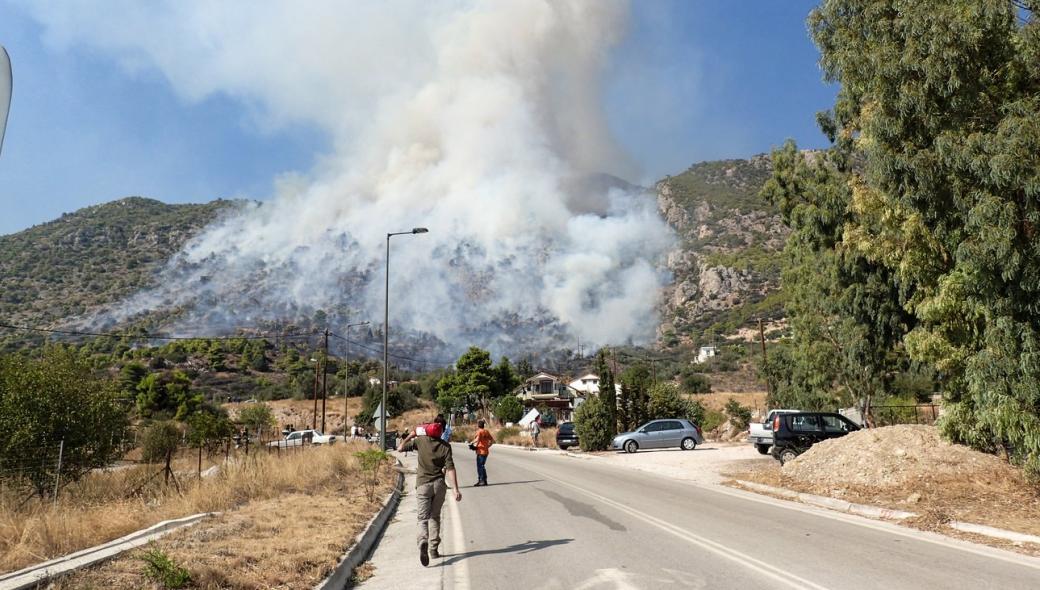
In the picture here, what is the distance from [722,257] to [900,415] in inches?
5181

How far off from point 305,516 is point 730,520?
6.92 m

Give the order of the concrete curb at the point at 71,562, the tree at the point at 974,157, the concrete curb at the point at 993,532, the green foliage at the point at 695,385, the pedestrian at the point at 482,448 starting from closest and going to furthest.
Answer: the concrete curb at the point at 71,562, the concrete curb at the point at 993,532, the tree at the point at 974,157, the pedestrian at the point at 482,448, the green foliage at the point at 695,385

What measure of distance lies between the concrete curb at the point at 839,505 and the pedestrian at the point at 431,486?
7.91 meters

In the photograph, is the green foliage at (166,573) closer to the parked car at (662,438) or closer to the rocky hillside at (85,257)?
the parked car at (662,438)

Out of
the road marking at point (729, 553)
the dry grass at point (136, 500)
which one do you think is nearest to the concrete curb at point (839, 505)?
the road marking at point (729, 553)

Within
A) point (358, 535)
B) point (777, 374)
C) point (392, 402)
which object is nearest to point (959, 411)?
point (358, 535)

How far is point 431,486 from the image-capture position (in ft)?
26.0

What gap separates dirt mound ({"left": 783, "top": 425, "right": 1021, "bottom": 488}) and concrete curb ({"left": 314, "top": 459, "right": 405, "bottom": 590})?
1018 cm

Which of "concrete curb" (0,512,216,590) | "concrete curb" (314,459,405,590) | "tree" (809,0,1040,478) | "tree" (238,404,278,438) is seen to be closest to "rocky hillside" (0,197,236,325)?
"tree" (238,404,278,438)

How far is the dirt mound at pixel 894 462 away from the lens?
13.6m

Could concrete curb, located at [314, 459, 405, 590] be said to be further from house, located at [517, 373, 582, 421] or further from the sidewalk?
house, located at [517, 373, 582, 421]

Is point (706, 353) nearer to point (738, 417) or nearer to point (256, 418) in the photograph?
point (738, 417)

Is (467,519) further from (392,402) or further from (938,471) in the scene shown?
(392,402)

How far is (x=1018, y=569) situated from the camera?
695 cm
